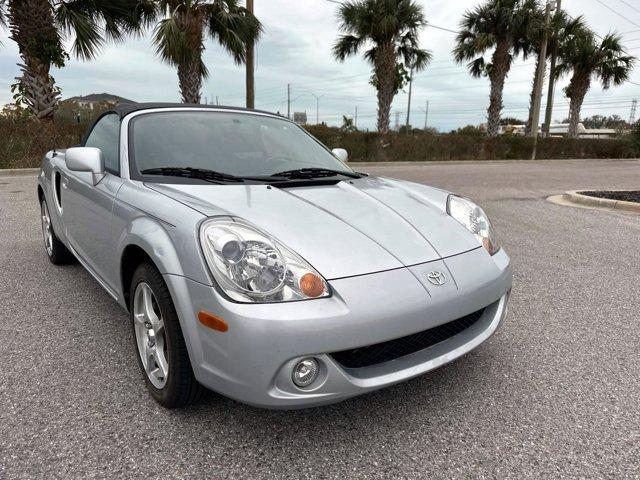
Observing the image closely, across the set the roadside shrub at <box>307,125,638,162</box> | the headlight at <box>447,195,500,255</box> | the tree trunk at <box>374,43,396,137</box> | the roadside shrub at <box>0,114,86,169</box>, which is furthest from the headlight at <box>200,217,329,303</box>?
the tree trunk at <box>374,43,396,137</box>

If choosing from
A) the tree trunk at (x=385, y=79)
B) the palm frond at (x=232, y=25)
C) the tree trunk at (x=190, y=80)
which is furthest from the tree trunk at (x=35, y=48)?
the tree trunk at (x=385, y=79)

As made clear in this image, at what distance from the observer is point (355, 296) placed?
1.78m

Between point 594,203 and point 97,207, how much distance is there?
8.31 meters

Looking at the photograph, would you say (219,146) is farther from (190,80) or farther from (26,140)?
(190,80)

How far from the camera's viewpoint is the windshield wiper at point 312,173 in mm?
2817

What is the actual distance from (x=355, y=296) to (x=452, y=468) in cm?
75

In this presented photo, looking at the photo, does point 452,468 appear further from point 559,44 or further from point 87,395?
point 559,44

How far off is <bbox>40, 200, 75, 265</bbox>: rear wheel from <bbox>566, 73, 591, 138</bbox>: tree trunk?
107 ft

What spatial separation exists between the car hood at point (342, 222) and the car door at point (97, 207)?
429 mm

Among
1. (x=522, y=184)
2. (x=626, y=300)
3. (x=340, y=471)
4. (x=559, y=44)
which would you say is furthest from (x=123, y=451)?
(x=559, y=44)

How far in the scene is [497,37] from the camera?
24156 millimetres

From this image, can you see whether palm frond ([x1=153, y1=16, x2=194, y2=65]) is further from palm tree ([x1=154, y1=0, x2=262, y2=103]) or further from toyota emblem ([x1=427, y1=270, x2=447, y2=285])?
toyota emblem ([x1=427, y1=270, x2=447, y2=285])

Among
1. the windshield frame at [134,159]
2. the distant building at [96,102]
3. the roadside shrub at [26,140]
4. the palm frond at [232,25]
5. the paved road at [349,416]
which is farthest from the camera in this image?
the distant building at [96,102]

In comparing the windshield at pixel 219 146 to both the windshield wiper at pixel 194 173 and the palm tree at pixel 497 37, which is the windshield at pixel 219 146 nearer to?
the windshield wiper at pixel 194 173
